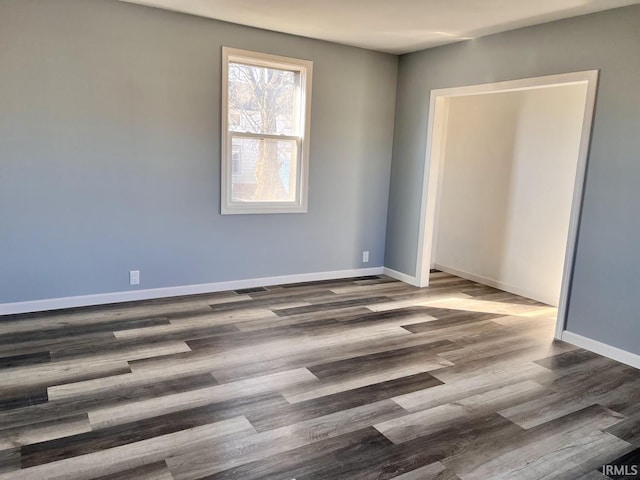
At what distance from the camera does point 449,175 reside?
5910mm

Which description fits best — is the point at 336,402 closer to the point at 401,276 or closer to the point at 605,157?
the point at 605,157

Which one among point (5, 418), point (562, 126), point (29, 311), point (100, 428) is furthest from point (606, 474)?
point (29, 311)

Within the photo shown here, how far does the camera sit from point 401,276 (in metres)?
5.43

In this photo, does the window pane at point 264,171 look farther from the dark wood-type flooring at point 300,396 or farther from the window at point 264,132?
the dark wood-type flooring at point 300,396

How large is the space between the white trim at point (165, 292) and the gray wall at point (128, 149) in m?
0.05

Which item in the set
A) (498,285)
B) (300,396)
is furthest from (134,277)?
(498,285)

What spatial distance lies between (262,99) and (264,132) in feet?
1.05

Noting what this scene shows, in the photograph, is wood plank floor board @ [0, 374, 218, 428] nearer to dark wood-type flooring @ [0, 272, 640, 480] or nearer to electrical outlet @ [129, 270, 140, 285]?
dark wood-type flooring @ [0, 272, 640, 480]

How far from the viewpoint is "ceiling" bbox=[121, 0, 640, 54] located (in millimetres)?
3387

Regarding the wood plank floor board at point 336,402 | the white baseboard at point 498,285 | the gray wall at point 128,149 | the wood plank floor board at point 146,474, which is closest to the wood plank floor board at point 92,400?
the wood plank floor board at point 336,402

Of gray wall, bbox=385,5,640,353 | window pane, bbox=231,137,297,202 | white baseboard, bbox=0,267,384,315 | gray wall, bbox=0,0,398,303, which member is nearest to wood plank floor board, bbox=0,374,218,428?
white baseboard, bbox=0,267,384,315

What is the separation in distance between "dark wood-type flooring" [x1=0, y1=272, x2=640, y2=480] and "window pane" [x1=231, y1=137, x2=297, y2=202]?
1206mm

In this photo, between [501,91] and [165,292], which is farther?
[165,292]

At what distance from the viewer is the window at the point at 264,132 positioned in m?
4.43
